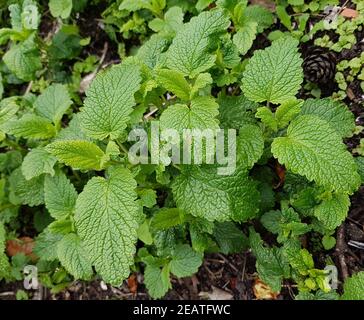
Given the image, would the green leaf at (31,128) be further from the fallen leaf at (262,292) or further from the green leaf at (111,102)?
the fallen leaf at (262,292)

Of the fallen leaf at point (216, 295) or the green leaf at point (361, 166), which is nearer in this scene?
the green leaf at point (361, 166)

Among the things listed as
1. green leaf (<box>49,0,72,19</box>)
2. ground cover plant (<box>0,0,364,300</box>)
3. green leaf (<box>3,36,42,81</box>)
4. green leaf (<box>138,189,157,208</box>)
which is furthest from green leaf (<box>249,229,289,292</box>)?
green leaf (<box>49,0,72,19</box>)

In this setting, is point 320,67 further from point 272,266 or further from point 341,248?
point 272,266

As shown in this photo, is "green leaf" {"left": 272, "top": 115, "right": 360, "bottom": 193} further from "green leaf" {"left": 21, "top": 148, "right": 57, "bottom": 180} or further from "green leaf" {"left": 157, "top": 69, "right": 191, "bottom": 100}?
"green leaf" {"left": 21, "top": 148, "right": 57, "bottom": 180}

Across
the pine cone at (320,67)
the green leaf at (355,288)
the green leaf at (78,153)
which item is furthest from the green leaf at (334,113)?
the green leaf at (78,153)

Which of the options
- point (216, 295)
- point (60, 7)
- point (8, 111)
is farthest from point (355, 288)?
point (60, 7)

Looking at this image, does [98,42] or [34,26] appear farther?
[98,42]
